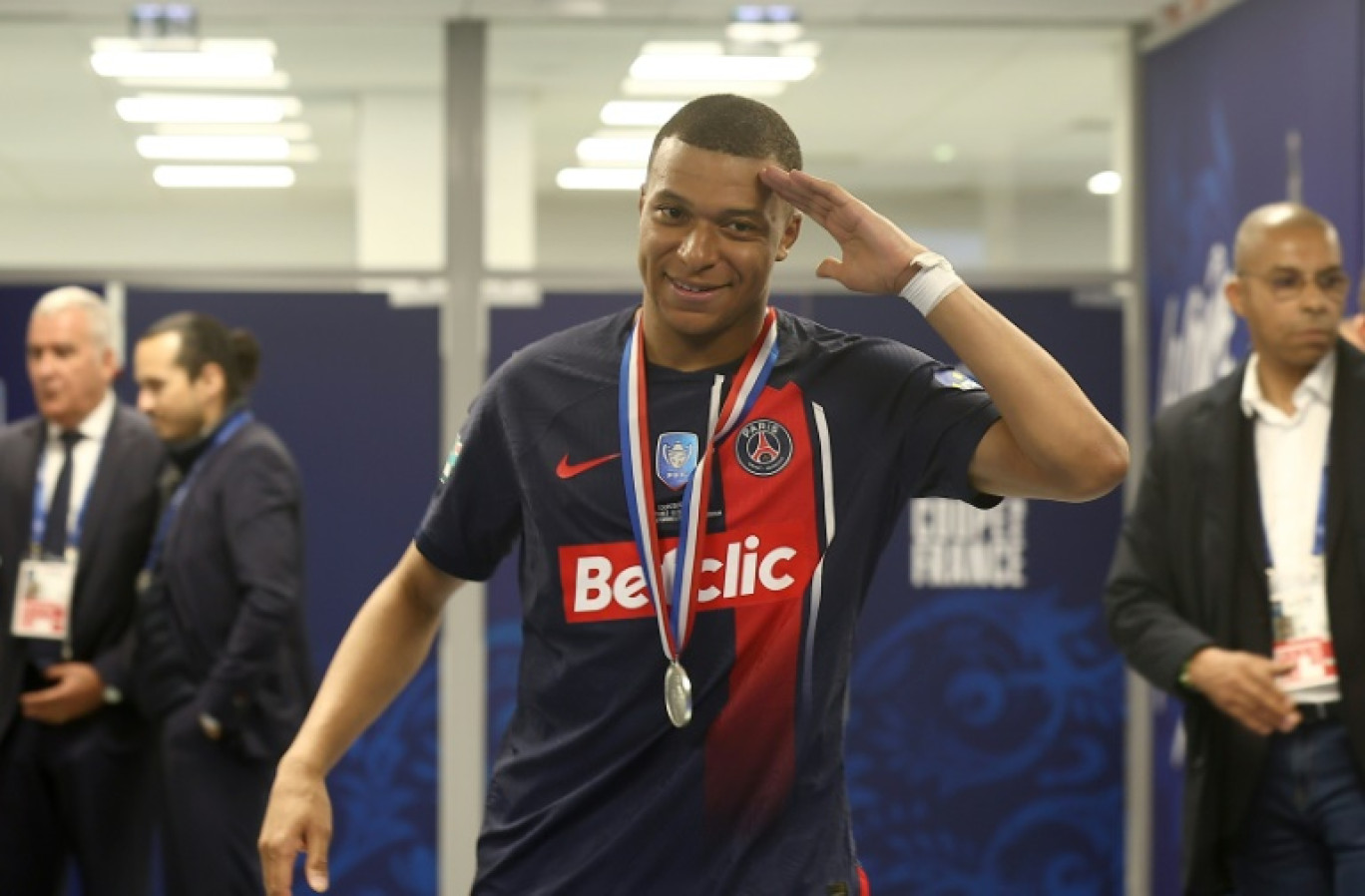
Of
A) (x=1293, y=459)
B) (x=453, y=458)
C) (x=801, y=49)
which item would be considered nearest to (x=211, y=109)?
(x=801, y=49)

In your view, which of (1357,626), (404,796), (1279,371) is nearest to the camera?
(1357,626)

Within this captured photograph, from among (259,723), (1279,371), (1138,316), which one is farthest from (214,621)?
(1138,316)

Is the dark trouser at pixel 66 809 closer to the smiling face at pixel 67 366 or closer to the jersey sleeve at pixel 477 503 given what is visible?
the smiling face at pixel 67 366

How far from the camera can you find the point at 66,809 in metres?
4.89

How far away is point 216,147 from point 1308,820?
4215 mm

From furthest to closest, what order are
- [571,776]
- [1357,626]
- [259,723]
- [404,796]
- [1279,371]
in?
[404,796]
[259,723]
[1279,371]
[1357,626]
[571,776]

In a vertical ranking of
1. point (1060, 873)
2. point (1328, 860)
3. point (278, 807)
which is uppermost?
point (278, 807)

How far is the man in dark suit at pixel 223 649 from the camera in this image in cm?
482

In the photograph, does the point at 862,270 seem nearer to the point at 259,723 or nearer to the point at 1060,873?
the point at 259,723

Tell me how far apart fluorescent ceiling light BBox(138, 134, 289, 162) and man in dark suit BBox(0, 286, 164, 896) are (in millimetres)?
1646

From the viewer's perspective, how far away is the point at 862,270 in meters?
2.29

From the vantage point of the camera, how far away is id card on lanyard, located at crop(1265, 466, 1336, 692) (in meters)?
3.98

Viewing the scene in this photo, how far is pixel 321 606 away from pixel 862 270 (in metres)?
4.49

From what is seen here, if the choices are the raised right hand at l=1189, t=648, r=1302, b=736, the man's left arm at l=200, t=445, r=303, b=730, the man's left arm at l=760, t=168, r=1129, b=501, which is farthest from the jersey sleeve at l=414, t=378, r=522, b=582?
the man's left arm at l=200, t=445, r=303, b=730
